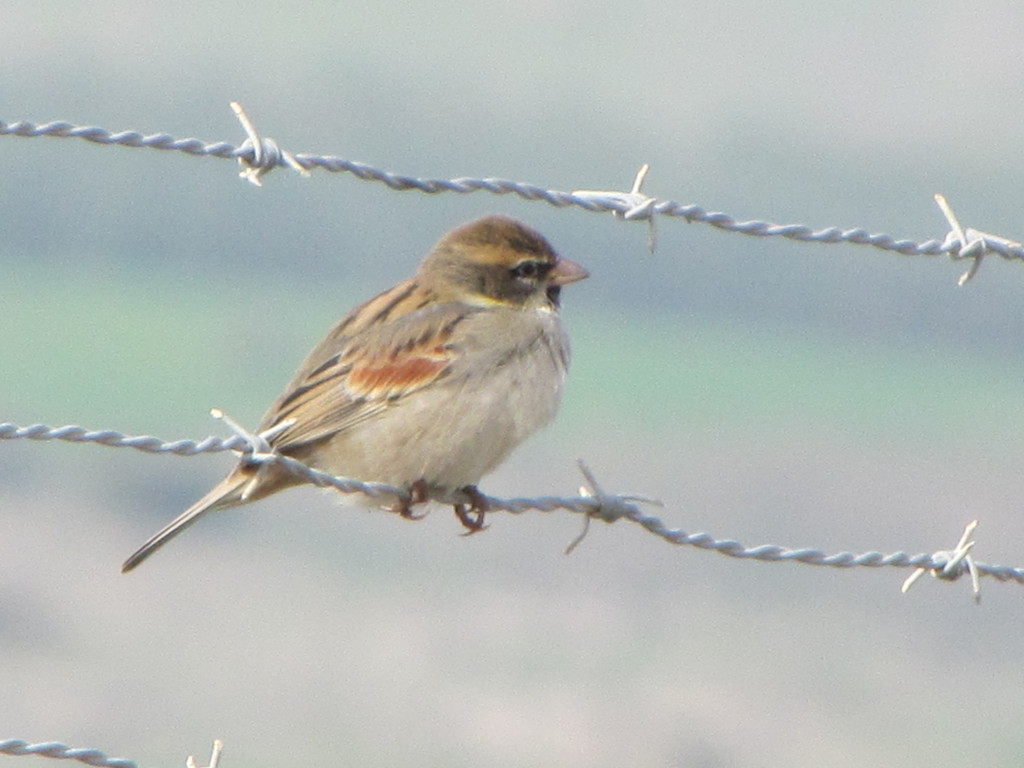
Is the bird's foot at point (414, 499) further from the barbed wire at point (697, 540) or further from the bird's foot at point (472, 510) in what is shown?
the barbed wire at point (697, 540)

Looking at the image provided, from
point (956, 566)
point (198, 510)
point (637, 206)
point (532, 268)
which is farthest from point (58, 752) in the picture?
point (532, 268)

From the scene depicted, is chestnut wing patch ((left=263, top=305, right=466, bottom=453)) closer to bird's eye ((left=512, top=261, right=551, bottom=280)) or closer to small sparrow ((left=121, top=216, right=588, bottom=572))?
small sparrow ((left=121, top=216, right=588, bottom=572))

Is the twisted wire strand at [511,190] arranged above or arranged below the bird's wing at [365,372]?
above

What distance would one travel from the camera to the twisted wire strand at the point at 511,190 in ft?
16.3

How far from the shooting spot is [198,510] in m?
6.41

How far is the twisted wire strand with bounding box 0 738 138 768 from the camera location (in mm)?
4391

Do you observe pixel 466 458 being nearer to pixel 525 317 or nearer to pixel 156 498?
pixel 525 317

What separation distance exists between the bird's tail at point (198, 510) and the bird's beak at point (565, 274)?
132 centimetres

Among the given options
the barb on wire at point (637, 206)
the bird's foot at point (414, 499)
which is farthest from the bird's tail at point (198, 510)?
the barb on wire at point (637, 206)

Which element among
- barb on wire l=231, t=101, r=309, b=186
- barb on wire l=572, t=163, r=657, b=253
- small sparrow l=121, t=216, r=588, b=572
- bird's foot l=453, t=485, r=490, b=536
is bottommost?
bird's foot l=453, t=485, r=490, b=536

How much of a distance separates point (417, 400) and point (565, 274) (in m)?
0.80

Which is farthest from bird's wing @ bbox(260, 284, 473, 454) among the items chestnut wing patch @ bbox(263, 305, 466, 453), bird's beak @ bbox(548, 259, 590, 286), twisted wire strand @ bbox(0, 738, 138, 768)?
twisted wire strand @ bbox(0, 738, 138, 768)

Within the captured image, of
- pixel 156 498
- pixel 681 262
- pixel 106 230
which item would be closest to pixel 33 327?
pixel 106 230

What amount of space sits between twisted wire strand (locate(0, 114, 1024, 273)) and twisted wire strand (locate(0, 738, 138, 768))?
1390 mm
